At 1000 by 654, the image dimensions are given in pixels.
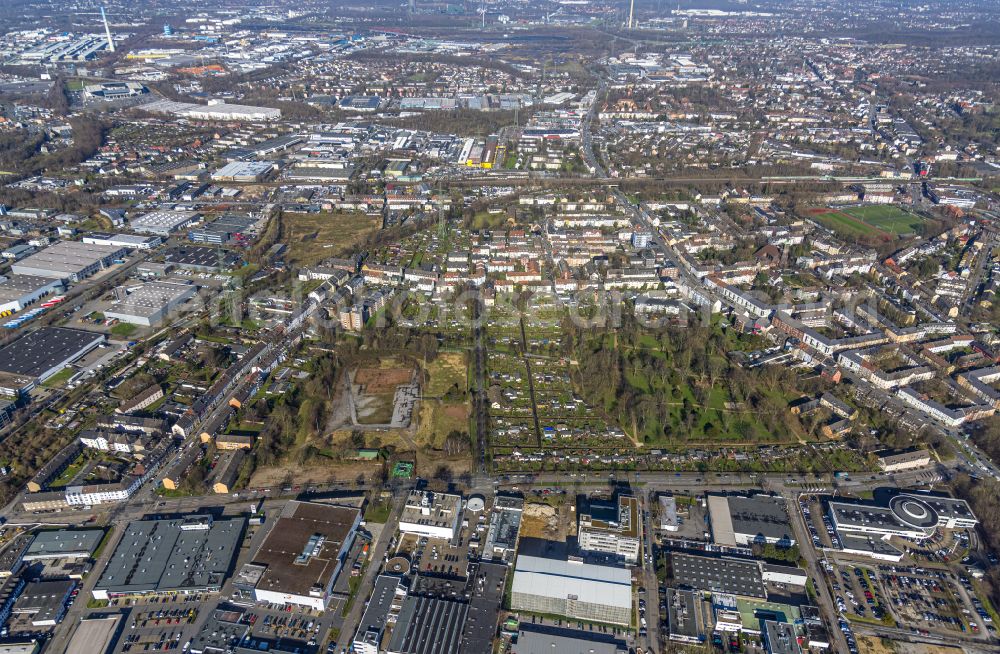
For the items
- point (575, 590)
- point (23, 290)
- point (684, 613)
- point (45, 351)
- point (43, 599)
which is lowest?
point (684, 613)

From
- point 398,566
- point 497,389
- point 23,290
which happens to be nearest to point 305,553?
point 398,566

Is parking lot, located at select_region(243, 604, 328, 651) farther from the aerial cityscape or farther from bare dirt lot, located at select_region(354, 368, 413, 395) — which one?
bare dirt lot, located at select_region(354, 368, 413, 395)

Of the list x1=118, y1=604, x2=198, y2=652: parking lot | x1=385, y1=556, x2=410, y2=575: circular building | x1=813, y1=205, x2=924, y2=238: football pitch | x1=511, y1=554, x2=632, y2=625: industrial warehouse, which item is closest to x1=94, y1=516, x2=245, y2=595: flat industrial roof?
x1=118, y1=604, x2=198, y2=652: parking lot

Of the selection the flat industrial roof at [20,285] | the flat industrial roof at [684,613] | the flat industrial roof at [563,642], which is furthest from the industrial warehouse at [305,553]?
the flat industrial roof at [20,285]

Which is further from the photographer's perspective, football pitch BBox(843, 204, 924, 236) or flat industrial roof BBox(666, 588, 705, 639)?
football pitch BBox(843, 204, 924, 236)

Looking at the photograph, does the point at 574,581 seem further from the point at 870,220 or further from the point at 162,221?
the point at 870,220
